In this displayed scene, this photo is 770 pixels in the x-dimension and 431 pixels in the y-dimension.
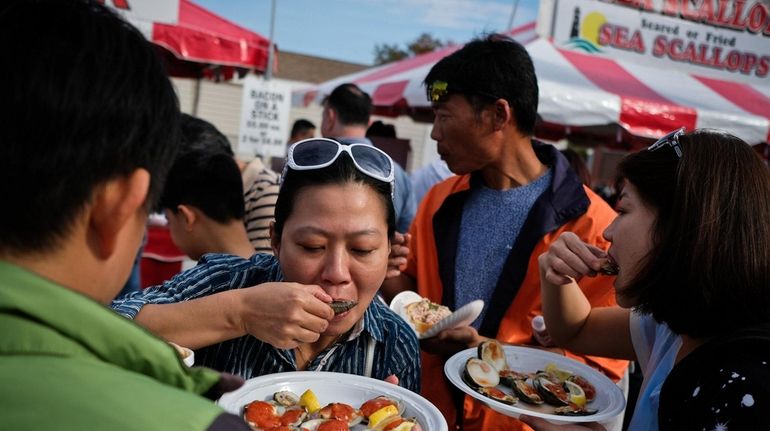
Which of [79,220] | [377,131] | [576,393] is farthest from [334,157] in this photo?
[377,131]

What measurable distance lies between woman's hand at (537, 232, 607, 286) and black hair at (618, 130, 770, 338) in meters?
0.36

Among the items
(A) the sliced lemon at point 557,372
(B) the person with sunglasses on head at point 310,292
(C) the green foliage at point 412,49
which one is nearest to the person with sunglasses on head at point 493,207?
(A) the sliced lemon at point 557,372

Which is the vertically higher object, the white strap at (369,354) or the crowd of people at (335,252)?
the crowd of people at (335,252)

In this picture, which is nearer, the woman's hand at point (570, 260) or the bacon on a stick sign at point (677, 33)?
the woman's hand at point (570, 260)

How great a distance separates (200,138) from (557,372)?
2.27m

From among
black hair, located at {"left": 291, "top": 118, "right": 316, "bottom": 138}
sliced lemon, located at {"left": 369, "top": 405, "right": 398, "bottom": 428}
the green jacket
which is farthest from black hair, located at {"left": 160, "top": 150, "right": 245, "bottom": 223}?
black hair, located at {"left": 291, "top": 118, "right": 316, "bottom": 138}

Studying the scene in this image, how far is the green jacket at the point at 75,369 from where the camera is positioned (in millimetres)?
717

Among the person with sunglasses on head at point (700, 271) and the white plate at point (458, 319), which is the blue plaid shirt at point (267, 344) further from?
the person with sunglasses on head at point (700, 271)

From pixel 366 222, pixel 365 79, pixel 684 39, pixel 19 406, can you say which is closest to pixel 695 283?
pixel 366 222

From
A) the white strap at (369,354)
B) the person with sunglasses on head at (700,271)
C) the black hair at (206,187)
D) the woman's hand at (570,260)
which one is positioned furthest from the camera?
the black hair at (206,187)

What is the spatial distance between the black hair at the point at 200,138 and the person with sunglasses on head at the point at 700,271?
2214mm

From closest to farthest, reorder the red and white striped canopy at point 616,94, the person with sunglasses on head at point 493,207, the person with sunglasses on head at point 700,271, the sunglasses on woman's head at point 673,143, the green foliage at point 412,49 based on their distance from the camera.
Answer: the person with sunglasses on head at point 700,271 < the sunglasses on woman's head at point 673,143 < the person with sunglasses on head at point 493,207 < the red and white striped canopy at point 616,94 < the green foliage at point 412,49

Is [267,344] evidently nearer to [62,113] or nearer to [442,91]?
[62,113]

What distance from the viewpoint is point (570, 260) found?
87.7 inches
